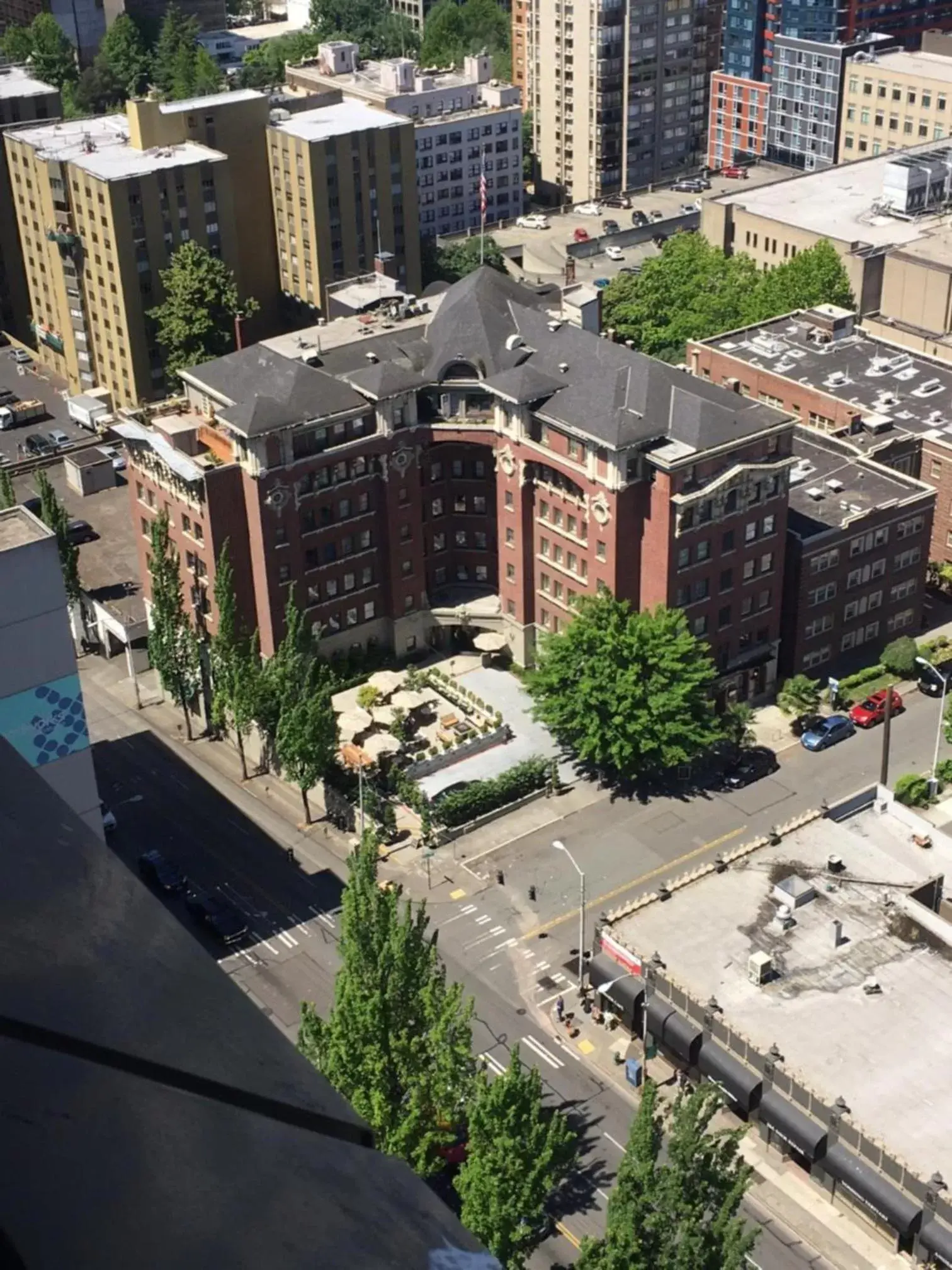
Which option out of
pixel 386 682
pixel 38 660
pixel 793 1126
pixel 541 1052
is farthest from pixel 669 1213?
pixel 386 682

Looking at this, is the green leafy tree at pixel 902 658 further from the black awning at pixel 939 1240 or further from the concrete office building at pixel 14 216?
the concrete office building at pixel 14 216

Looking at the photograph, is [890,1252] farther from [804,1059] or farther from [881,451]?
[881,451]

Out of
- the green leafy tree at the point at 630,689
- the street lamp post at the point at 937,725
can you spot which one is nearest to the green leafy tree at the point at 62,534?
the green leafy tree at the point at 630,689

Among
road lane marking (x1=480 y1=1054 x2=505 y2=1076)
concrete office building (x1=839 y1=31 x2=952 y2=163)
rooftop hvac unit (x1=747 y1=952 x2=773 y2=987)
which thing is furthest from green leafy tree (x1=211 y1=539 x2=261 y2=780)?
concrete office building (x1=839 y1=31 x2=952 y2=163)

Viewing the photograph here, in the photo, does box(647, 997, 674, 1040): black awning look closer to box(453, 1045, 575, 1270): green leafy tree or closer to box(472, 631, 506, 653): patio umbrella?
box(453, 1045, 575, 1270): green leafy tree

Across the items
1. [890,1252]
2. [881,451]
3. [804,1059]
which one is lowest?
[890,1252]

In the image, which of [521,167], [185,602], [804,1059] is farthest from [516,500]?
[521,167]

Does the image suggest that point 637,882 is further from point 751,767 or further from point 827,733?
point 827,733
